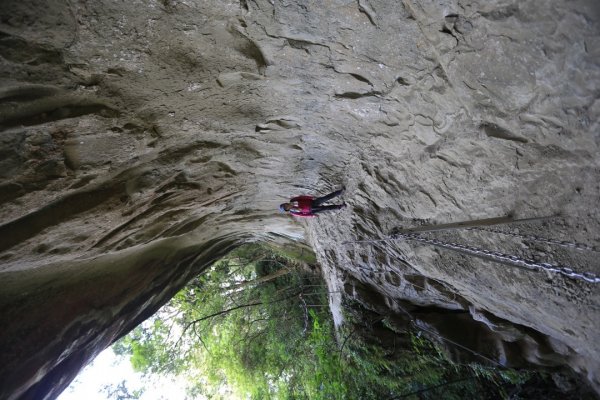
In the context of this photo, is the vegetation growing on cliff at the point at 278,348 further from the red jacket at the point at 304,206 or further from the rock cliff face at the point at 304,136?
the red jacket at the point at 304,206

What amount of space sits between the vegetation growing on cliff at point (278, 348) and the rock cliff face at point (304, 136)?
105 centimetres

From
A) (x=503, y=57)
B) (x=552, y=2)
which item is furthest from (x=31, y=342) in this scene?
(x=552, y=2)

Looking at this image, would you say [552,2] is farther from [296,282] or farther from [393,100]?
[296,282]

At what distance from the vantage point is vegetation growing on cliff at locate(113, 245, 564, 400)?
493cm

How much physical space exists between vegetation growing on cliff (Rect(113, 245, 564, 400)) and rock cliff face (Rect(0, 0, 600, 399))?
1051 millimetres

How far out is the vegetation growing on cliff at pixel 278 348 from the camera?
4.93 meters

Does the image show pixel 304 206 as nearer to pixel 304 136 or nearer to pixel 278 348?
pixel 304 136

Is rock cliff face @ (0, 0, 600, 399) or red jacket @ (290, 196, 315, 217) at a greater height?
rock cliff face @ (0, 0, 600, 399)

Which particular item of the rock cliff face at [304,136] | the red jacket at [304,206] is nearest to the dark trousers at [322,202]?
the red jacket at [304,206]

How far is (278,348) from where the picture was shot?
8117 mm

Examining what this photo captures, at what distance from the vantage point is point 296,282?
901 cm

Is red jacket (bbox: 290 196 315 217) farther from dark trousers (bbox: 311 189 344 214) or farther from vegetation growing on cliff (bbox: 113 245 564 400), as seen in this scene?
vegetation growing on cliff (bbox: 113 245 564 400)

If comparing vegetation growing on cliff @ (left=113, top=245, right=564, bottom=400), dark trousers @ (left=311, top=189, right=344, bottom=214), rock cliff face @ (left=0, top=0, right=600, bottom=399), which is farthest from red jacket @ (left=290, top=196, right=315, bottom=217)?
vegetation growing on cliff @ (left=113, top=245, right=564, bottom=400)

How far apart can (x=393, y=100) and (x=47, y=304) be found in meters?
3.67
